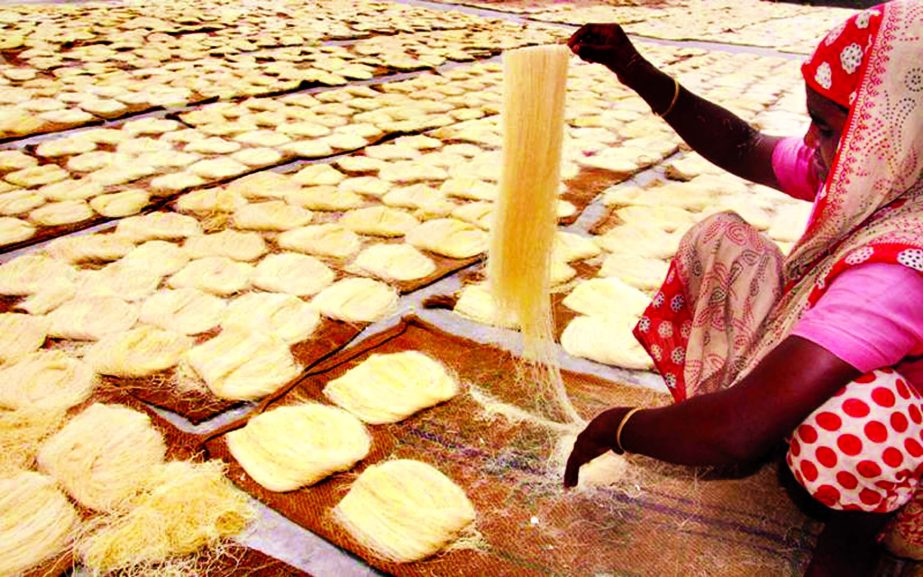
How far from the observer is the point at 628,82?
5.44 ft

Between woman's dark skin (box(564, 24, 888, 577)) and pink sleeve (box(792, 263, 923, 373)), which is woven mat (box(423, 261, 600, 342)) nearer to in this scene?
woman's dark skin (box(564, 24, 888, 577))

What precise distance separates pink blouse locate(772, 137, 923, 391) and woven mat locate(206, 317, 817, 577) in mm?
500

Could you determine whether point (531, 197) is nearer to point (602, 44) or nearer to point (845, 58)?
point (602, 44)

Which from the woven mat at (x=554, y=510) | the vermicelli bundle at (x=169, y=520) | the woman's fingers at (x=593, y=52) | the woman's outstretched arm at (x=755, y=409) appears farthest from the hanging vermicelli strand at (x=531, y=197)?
the vermicelli bundle at (x=169, y=520)

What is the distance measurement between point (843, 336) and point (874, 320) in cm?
5

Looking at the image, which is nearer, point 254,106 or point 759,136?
point 759,136

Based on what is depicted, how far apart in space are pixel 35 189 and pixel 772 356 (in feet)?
9.39

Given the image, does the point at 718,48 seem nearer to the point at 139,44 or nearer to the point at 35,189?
the point at 139,44

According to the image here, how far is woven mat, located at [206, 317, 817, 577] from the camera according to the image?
1.31 meters

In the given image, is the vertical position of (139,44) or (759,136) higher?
(759,136)

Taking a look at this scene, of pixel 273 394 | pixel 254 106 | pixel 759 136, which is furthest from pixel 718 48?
pixel 273 394

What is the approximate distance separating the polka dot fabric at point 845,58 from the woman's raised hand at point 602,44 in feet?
1.45

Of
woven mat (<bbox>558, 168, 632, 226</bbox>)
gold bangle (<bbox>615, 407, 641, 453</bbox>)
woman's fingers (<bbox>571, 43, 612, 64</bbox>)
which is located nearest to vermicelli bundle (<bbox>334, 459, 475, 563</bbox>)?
gold bangle (<bbox>615, 407, 641, 453</bbox>)

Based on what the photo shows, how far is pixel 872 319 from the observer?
1.00 meters
